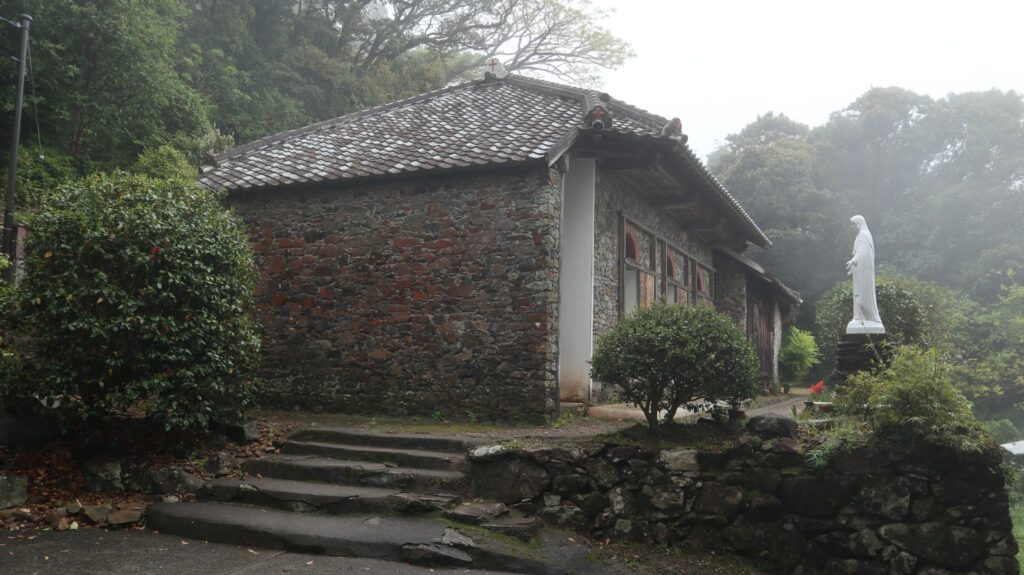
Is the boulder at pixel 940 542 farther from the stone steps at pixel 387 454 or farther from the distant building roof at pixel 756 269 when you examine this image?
the distant building roof at pixel 756 269

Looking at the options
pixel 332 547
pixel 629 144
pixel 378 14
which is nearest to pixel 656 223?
pixel 629 144

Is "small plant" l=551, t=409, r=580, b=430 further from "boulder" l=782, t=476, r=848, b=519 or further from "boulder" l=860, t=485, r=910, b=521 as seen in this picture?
"boulder" l=860, t=485, r=910, b=521

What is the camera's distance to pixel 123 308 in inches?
256

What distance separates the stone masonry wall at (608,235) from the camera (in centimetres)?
1021

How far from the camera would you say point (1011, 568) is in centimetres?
535

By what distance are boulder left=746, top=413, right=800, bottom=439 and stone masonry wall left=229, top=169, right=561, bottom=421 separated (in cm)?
271

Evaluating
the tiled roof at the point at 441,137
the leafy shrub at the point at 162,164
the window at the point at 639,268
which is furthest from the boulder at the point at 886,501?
the leafy shrub at the point at 162,164

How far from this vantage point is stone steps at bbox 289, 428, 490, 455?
708 cm

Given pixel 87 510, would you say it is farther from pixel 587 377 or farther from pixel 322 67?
pixel 322 67

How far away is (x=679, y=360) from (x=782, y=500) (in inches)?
58.4

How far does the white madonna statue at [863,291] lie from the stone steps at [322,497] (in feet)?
18.2

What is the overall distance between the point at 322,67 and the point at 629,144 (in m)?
16.1

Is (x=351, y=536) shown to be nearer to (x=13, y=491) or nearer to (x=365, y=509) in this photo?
(x=365, y=509)

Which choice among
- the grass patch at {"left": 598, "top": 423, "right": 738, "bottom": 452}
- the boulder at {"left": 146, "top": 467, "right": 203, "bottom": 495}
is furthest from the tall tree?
the grass patch at {"left": 598, "top": 423, "right": 738, "bottom": 452}
